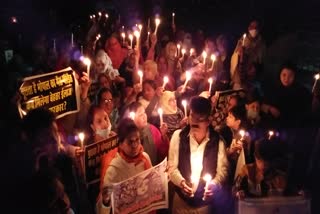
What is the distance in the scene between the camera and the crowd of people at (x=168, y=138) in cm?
470

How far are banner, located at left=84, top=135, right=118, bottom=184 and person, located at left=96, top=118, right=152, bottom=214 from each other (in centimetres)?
16

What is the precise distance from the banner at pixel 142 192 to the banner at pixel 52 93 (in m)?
1.46

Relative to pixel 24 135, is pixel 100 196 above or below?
below

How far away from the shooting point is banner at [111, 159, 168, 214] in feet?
16.1

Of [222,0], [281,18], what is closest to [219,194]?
[281,18]

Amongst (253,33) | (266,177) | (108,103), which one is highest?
(253,33)

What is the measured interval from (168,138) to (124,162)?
1496 millimetres

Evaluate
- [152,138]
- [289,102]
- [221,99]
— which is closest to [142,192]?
[152,138]

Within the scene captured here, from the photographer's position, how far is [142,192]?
16.8 feet

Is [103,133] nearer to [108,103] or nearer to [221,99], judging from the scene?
[108,103]

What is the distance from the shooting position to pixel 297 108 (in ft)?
24.8

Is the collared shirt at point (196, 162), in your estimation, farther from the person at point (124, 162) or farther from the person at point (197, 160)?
the person at point (124, 162)

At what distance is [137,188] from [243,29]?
11398 mm

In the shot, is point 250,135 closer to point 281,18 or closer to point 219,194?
point 219,194
